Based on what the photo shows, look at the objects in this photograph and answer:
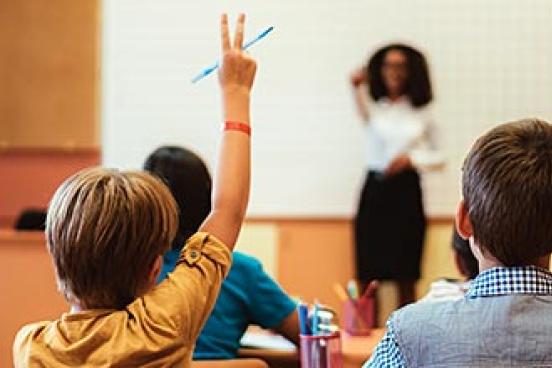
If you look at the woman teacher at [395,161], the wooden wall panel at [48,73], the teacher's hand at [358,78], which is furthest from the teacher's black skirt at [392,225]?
the wooden wall panel at [48,73]

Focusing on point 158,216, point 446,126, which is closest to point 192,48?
point 446,126

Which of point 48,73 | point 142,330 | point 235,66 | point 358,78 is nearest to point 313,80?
point 358,78

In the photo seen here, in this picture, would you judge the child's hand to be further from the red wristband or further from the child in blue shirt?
the child in blue shirt

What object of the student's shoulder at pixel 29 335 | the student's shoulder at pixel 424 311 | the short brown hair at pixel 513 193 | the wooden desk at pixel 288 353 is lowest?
A: the wooden desk at pixel 288 353

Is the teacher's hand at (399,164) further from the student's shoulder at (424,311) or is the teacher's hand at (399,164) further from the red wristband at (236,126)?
the student's shoulder at (424,311)

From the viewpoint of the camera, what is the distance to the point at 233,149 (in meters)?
1.61

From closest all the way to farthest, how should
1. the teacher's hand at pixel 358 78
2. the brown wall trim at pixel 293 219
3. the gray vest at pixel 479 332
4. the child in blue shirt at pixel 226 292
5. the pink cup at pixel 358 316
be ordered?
the gray vest at pixel 479 332
the child in blue shirt at pixel 226 292
the pink cup at pixel 358 316
the teacher's hand at pixel 358 78
the brown wall trim at pixel 293 219

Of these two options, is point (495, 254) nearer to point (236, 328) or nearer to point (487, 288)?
point (487, 288)

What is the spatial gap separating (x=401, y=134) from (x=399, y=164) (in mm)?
152

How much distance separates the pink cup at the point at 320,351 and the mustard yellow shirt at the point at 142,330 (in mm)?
483

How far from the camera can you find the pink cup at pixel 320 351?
1.91 metres

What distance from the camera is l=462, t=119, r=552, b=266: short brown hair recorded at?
4.61 ft

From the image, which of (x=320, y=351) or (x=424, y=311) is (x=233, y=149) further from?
(x=320, y=351)

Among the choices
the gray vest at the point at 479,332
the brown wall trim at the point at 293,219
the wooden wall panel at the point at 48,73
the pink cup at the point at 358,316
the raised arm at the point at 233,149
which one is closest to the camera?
the gray vest at the point at 479,332
